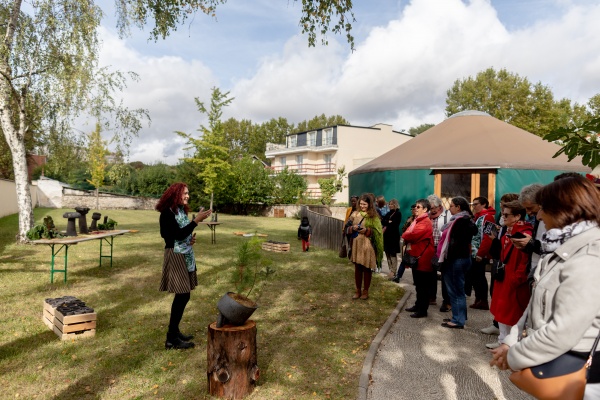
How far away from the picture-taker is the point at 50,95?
39.8ft

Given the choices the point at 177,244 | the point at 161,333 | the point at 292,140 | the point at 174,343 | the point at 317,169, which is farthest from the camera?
the point at 292,140

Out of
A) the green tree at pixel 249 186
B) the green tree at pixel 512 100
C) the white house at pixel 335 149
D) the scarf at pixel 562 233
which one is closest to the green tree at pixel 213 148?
the green tree at pixel 249 186

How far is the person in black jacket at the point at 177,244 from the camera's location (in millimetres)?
4246

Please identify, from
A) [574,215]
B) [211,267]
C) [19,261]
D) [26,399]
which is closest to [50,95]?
[19,261]

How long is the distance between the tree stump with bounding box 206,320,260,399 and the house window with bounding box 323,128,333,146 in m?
41.7

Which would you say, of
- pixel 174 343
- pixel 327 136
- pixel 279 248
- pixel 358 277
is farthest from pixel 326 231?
pixel 327 136

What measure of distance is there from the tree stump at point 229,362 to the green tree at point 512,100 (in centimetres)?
3342

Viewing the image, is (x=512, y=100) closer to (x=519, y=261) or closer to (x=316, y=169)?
(x=316, y=169)

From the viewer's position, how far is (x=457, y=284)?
5262mm

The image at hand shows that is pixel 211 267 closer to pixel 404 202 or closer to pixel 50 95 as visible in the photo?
pixel 404 202

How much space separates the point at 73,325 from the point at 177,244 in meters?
1.68

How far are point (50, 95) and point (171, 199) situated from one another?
10228mm

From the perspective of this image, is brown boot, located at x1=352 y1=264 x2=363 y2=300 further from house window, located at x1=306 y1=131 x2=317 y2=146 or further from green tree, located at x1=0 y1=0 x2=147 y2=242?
house window, located at x1=306 y1=131 x2=317 y2=146

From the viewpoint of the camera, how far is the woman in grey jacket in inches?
65.3
